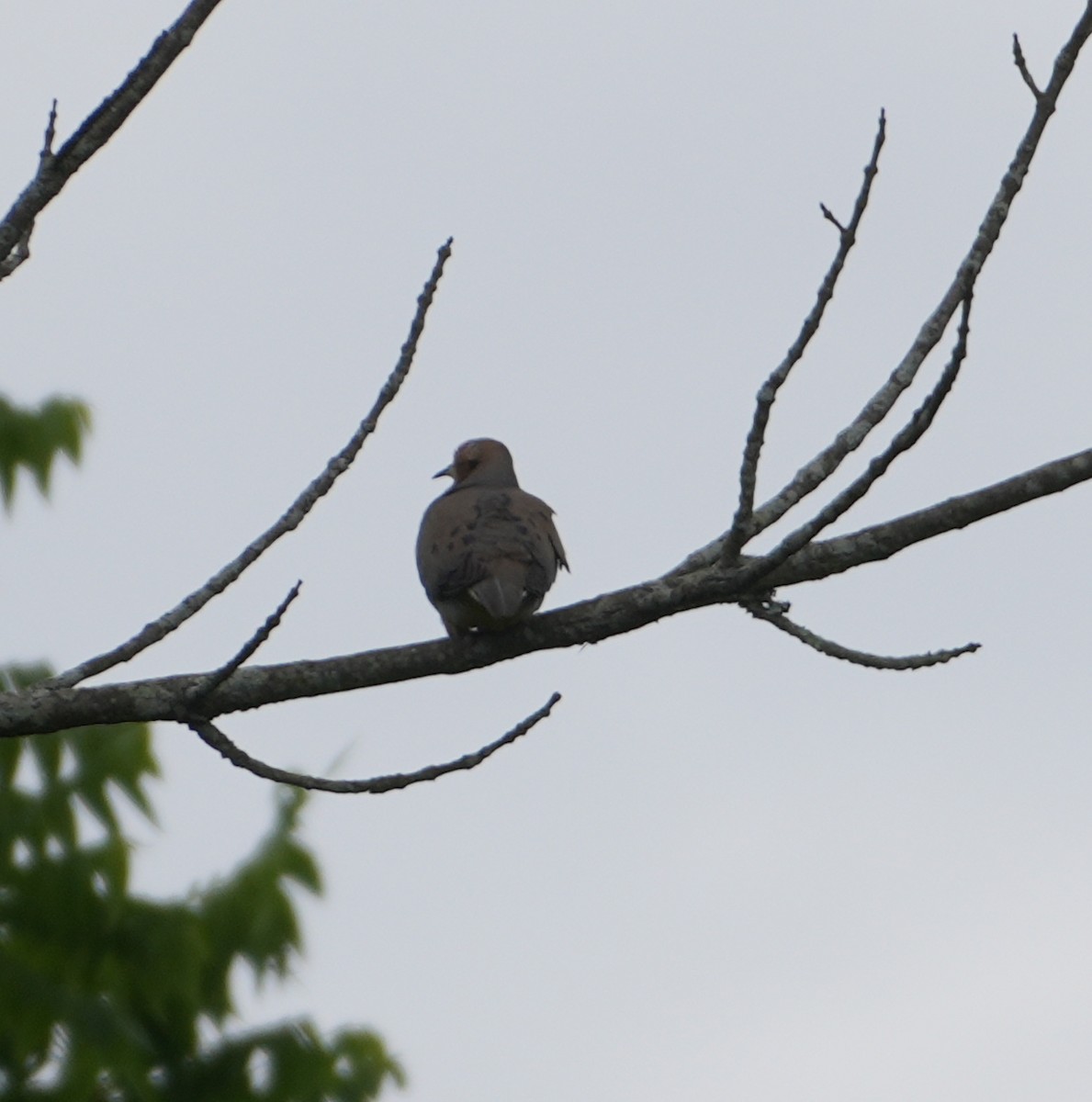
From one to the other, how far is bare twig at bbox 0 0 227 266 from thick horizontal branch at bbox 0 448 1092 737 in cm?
102

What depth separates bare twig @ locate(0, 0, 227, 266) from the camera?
3258 mm

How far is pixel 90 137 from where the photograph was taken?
327cm

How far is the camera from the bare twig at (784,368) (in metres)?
3.54

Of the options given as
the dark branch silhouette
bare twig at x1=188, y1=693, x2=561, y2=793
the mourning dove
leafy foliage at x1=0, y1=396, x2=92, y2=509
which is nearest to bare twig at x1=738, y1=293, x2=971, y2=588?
the dark branch silhouette

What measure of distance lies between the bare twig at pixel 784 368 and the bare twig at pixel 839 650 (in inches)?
6.5

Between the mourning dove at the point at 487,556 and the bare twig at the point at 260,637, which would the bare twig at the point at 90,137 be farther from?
the mourning dove at the point at 487,556

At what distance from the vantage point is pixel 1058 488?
376 cm

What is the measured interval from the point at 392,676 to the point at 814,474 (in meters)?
1.13

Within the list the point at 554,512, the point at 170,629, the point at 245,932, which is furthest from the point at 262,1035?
the point at 170,629

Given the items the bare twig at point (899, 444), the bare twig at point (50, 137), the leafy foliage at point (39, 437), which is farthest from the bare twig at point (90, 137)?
the leafy foliage at point (39, 437)

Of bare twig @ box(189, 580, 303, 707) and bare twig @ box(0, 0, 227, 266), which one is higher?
bare twig @ box(0, 0, 227, 266)

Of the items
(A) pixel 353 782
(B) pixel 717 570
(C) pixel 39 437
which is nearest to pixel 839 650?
(B) pixel 717 570

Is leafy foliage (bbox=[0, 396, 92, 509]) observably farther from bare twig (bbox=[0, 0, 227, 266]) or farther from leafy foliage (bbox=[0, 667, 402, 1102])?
bare twig (bbox=[0, 0, 227, 266])

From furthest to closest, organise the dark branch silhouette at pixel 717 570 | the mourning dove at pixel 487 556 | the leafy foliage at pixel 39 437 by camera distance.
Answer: the leafy foliage at pixel 39 437, the mourning dove at pixel 487 556, the dark branch silhouette at pixel 717 570
